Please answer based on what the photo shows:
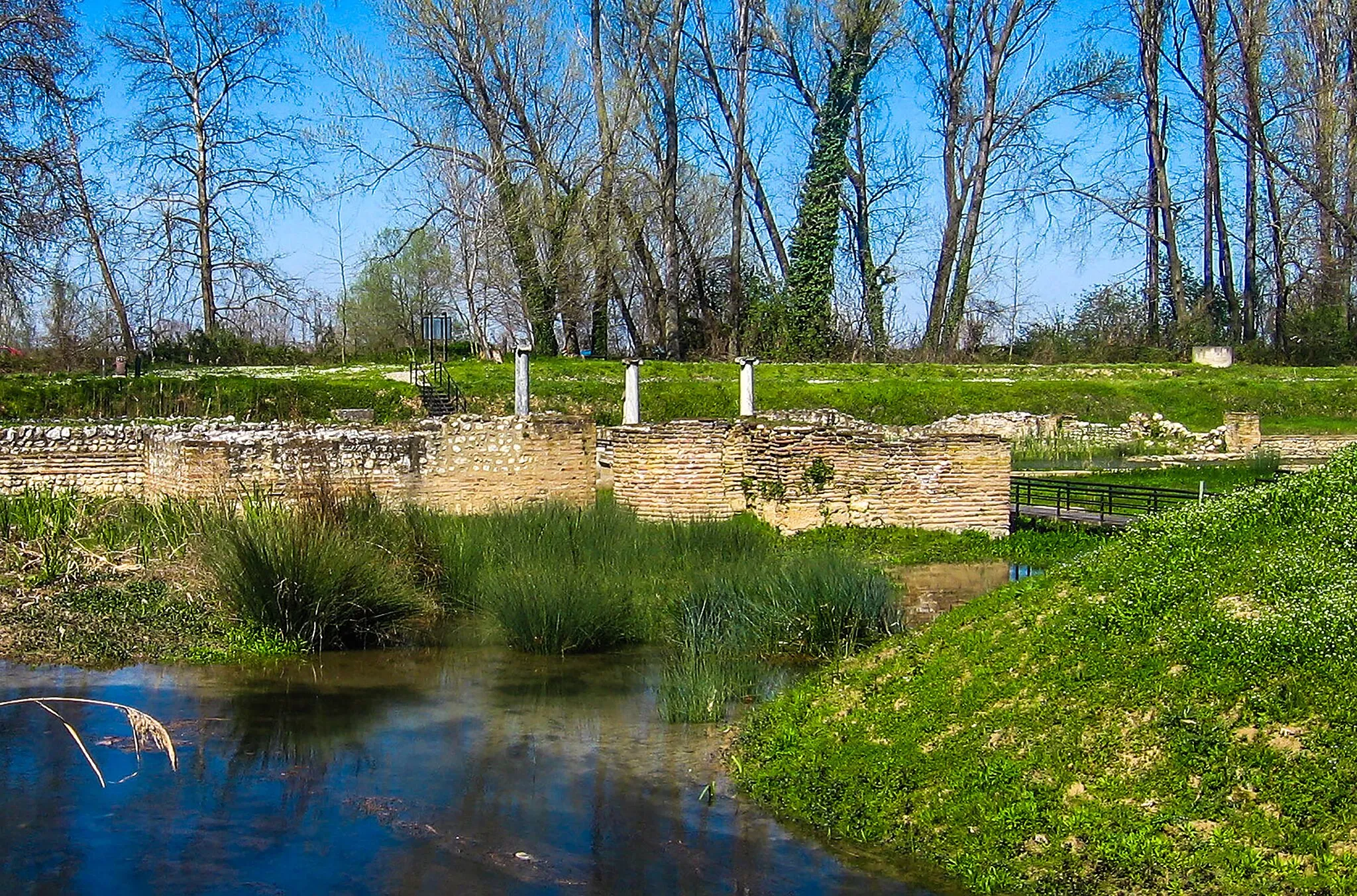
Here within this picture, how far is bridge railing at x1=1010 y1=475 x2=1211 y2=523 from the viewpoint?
61.4 feet

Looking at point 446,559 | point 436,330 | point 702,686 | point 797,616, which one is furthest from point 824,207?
point 702,686

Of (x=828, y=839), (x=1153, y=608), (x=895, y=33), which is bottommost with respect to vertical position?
(x=828, y=839)

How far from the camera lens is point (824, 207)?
41844mm

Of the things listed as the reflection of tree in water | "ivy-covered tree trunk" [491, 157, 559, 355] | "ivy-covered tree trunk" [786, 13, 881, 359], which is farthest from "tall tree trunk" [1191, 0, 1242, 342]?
the reflection of tree in water

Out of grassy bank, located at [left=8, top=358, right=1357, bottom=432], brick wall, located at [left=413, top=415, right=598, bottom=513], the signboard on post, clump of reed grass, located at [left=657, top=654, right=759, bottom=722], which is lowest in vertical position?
clump of reed grass, located at [left=657, top=654, right=759, bottom=722]

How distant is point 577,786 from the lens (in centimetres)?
786

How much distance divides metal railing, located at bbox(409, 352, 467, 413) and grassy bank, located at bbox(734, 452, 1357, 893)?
19455 mm

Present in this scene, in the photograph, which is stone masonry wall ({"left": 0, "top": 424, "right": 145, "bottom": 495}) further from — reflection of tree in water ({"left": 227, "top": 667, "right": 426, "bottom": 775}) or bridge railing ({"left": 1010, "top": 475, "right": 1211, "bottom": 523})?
bridge railing ({"left": 1010, "top": 475, "right": 1211, "bottom": 523})

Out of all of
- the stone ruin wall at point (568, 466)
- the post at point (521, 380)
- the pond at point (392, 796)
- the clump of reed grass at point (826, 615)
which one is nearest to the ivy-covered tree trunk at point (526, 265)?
the post at point (521, 380)

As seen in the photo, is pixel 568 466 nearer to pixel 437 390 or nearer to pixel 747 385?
pixel 747 385

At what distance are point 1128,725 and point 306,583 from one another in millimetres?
6790

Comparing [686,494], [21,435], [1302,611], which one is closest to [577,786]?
[1302,611]

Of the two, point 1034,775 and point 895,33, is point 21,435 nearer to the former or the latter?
point 1034,775

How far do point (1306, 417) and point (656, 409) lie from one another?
15.8m
